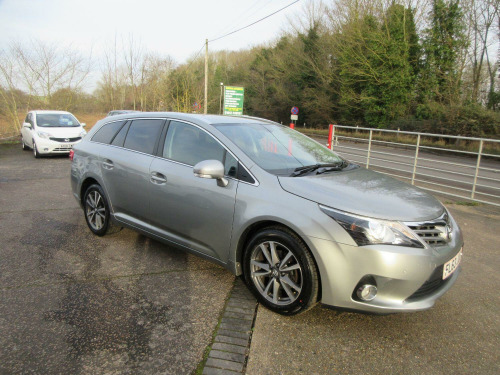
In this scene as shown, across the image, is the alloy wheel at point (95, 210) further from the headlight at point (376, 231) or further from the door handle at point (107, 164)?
the headlight at point (376, 231)

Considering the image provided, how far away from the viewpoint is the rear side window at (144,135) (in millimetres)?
3989

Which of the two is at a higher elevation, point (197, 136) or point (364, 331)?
point (197, 136)

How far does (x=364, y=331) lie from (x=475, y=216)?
467 centimetres

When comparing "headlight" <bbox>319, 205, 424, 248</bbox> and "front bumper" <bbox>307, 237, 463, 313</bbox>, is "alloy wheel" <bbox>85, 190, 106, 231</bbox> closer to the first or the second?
"front bumper" <bbox>307, 237, 463, 313</bbox>

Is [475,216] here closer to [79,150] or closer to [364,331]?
[364,331]

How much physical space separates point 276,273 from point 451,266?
1324 mm

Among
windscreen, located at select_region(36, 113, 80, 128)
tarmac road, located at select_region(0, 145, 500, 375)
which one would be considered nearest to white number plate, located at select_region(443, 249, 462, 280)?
tarmac road, located at select_region(0, 145, 500, 375)

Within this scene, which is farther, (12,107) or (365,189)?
(12,107)

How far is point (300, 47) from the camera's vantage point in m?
40.0

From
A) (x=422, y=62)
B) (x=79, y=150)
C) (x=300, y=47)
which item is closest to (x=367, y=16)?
(x=422, y=62)

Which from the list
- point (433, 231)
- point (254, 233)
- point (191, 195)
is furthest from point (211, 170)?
point (433, 231)

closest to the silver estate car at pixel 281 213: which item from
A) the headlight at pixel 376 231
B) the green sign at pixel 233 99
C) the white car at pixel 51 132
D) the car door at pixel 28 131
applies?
Result: the headlight at pixel 376 231

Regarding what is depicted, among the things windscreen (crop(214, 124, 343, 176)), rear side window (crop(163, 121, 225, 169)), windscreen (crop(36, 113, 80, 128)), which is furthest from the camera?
windscreen (crop(36, 113, 80, 128))

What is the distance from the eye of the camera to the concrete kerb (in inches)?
92.7
